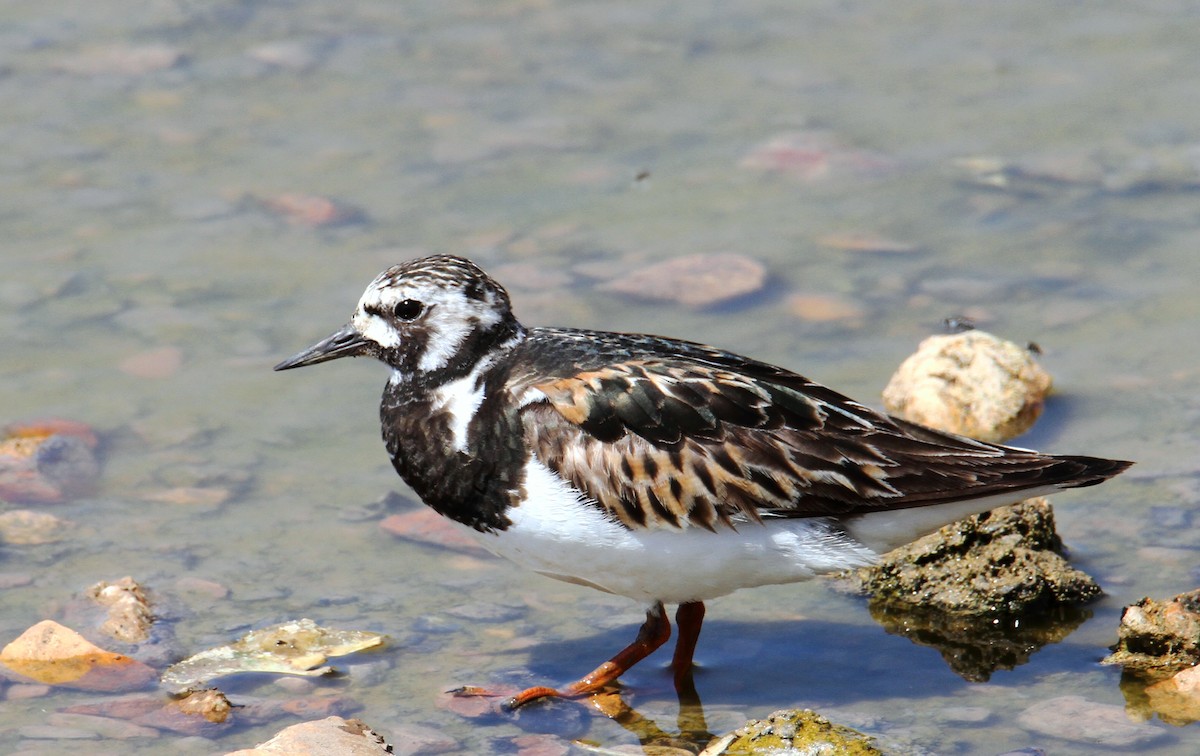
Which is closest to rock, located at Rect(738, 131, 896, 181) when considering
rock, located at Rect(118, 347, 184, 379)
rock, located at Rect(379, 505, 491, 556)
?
rock, located at Rect(118, 347, 184, 379)

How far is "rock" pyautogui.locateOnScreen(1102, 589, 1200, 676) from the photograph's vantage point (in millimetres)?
5504

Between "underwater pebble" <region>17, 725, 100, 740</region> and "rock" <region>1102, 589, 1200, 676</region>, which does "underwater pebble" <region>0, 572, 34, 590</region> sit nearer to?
"underwater pebble" <region>17, 725, 100, 740</region>

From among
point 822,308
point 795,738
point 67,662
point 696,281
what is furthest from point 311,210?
point 795,738

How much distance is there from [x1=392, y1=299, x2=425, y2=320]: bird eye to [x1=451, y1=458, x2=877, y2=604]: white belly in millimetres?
762

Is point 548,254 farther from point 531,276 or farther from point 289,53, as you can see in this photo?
point 289,53

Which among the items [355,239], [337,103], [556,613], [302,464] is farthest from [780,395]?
[337,103]

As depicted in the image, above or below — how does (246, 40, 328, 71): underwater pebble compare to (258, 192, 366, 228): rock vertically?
above

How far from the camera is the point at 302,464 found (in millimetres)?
7441

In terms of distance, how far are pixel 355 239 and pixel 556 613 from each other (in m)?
3.74

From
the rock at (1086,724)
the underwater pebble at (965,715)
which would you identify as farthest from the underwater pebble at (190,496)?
the rock at (1086,724)

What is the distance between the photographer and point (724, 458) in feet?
17.7

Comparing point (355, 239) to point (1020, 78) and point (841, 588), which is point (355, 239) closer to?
point (841, 588)

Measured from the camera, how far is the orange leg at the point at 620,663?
5695 millimetres

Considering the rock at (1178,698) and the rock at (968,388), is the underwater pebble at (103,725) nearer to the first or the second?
the rock at (1178,698)
